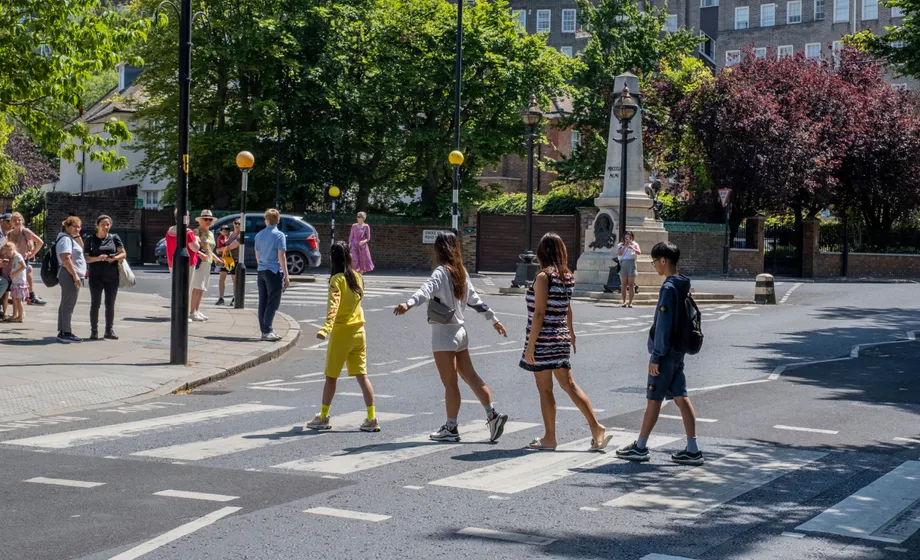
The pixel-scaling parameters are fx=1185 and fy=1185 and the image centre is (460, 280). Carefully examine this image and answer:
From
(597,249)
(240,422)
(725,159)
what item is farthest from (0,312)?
(725,159)

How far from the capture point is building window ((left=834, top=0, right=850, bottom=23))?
7494 centimetres

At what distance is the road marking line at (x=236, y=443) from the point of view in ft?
28.8

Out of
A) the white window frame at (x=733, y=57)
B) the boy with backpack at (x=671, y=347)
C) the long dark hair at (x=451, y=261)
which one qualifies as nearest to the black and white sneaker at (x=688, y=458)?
the boy with backpack at (x=671, y=347)

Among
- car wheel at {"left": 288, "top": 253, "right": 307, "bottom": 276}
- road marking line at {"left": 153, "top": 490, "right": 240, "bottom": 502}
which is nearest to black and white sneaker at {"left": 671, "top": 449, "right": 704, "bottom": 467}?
road marking line at {"left": 153, "top": 490, "right": 240, "bottom": 502}

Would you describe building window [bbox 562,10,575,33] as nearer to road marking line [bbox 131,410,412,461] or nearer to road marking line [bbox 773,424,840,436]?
road marking line [bbox 773,424,840,436]

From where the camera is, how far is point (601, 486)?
7766 millimetres

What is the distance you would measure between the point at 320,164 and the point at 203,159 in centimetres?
426

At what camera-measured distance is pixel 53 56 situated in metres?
17.2

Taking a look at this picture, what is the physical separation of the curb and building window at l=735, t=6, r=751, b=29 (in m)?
65.5

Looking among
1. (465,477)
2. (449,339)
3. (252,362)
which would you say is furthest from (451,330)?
(252,362)

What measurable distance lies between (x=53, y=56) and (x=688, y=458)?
12.3m

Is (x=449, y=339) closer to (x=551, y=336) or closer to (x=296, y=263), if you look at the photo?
(x=551, y=336)

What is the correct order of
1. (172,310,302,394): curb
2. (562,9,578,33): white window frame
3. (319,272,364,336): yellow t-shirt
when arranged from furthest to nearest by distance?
(562,9,578,33): white window frame < (172,310,302,394): curb < (319,272,364,336): yellow t-shirt

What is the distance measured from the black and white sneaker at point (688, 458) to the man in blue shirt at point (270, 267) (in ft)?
30.3
